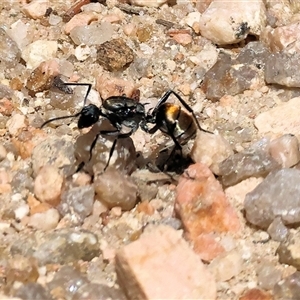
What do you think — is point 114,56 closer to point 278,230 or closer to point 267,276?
point 278,230

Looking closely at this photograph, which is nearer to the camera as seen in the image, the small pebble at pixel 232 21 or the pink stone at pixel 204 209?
the pink stone at pixel 204 209

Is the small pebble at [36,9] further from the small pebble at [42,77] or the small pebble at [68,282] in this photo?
the small pebble at [68,282]

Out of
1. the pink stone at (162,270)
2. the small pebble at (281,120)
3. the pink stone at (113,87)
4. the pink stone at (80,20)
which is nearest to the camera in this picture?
the pink stone at (162,270)

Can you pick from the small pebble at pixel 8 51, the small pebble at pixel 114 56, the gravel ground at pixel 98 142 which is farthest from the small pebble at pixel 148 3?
the small pebble at pixel 8 51

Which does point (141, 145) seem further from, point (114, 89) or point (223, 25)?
point (223, 25)

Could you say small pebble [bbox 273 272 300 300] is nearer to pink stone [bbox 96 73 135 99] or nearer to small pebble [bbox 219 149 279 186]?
small pebble [bbox 219 149 279 186]

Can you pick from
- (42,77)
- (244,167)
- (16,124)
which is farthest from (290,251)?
(42,77)
